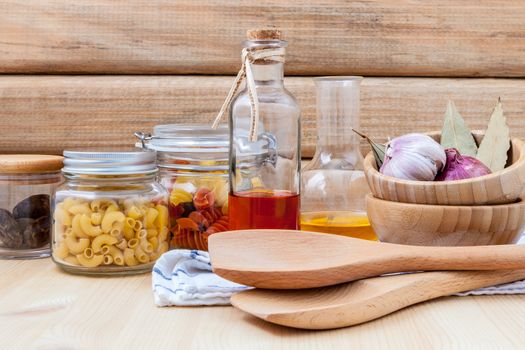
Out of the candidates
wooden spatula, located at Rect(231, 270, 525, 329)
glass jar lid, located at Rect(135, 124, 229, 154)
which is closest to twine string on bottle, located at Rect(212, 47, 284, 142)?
glass jar lid, located at Rect(135, 124, 229, 154)

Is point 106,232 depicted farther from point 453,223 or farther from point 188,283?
point 453,223

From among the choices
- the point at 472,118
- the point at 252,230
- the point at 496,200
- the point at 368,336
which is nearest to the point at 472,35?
the point at 472,118

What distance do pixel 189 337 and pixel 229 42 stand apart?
0.70 m

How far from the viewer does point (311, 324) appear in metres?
0.62

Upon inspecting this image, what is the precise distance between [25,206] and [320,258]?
1.37ft

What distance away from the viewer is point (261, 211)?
84 centimetres

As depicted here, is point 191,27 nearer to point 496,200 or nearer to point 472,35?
point 472,35

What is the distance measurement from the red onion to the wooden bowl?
2.4 inches

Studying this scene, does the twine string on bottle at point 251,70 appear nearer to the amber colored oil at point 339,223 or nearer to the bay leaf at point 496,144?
the amber colored oil at point 339,223

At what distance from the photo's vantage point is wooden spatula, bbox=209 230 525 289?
671 mm

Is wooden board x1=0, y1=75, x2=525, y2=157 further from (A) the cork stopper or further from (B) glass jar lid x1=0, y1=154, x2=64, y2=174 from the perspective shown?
(A) the cork stopper

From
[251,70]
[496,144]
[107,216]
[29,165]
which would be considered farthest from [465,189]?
[29,165]

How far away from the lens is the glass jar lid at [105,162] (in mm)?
842

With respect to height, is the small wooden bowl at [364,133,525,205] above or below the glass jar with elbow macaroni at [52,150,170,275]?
above
